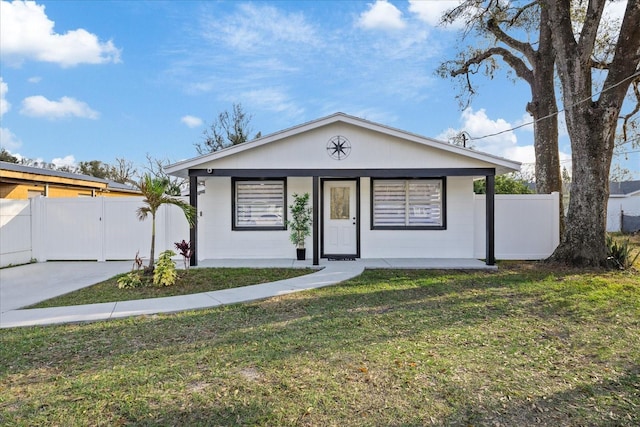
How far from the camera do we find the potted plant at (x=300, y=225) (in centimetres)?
989

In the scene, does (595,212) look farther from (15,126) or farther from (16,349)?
(15,126)

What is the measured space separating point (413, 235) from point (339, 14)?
843 cm

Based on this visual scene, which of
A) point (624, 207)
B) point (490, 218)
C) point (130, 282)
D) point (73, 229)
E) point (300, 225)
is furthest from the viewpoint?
point (624, 207)

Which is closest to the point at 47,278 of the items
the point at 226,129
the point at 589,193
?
the point at 589,193

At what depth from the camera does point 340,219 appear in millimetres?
10266

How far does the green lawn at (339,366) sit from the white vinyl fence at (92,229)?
5658 mm

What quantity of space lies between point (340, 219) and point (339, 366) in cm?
691

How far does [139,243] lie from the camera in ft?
33.3

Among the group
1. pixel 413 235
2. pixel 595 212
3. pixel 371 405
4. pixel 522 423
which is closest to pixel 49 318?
pixel 371 405

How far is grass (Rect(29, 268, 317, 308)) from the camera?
20.0ft

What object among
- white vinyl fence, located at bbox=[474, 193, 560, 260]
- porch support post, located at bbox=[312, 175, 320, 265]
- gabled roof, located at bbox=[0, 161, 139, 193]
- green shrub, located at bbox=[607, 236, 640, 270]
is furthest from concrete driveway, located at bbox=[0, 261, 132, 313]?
green shrub, located at bbox=[607, 236, 640, 270]

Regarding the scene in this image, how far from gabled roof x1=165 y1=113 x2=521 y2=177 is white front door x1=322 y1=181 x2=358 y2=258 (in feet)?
5.86

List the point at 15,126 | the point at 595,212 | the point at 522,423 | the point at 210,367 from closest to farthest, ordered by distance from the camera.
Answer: the point at 522,423 < the point at 210,367 < the point at 595,212 < the point at 15,126

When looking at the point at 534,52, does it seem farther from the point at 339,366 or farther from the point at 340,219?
the point at 339,366
